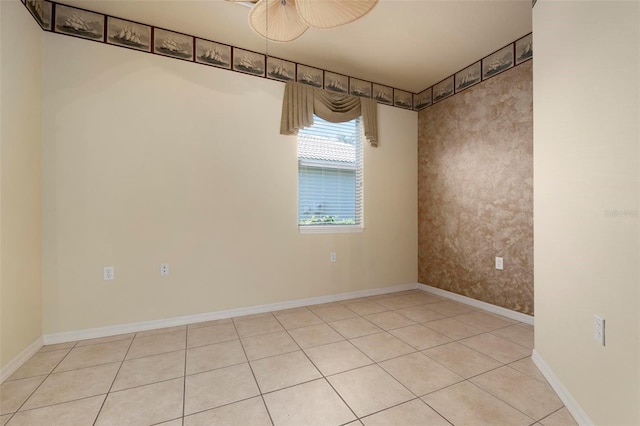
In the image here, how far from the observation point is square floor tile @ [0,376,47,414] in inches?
60.2

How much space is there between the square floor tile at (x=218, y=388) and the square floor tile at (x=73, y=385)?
522 mm

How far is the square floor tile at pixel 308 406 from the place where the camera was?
142 centimetres

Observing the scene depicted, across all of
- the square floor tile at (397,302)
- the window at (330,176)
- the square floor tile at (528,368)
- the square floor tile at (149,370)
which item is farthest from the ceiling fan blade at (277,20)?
the square floor tile at (397,302)

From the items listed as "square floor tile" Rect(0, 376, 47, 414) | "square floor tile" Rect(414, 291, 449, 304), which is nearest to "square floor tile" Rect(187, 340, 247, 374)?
"square floor tile" Rect(0, 376, 47, 414)

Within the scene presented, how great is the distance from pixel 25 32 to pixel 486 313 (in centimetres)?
478

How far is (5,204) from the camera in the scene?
1.84 metres

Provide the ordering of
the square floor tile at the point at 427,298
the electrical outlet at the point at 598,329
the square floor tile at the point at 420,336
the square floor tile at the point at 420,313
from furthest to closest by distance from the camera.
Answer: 1. the square floor tile at the point at 427,298
2. the square floor tile at the point at 420,313
3. the square floor tile at the point at 420,336
4. the electrical outlet at the point at 598,329

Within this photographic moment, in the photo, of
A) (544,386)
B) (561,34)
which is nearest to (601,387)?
(544,386)

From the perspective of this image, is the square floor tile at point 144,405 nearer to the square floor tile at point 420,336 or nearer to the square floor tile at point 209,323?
the square floor tile at point 209,323

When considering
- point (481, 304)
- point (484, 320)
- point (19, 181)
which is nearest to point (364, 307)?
point (484, 320)

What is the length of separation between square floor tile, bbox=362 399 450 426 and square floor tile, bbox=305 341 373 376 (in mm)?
456

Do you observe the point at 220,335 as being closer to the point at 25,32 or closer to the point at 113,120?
the point at 113,120

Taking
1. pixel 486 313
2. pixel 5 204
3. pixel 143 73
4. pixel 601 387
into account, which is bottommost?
pixel 486 313

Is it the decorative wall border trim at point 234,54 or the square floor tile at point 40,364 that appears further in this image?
the decorative wall border trim at point 234,54
